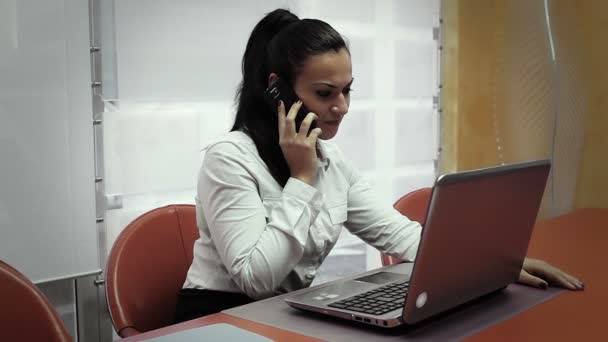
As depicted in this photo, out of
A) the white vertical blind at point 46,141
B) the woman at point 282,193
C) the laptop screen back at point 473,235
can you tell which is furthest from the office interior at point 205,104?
Result: the laptop screen back at point 473,235

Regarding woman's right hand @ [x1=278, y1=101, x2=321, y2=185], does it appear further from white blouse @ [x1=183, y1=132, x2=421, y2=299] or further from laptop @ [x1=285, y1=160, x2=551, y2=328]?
laptop @ [x1=285, y1=160, x2=551, y2=328]

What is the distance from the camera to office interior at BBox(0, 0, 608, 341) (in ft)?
6.56

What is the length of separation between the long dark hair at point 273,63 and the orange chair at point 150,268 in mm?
305

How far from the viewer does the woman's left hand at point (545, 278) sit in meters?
1.26

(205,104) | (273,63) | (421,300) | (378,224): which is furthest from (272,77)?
(205,104)

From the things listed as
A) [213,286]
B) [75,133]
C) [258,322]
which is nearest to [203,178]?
[213,286]

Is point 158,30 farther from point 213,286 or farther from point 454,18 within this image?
point 454,18

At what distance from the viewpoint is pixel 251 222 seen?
1315 millimetres

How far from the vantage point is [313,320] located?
41.6 inches

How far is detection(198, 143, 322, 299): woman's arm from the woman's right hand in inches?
1.4

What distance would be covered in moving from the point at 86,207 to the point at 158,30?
Result: 0.70 meters

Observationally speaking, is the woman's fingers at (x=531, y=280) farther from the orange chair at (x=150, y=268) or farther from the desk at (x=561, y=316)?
the orange chair at (x=150, y=268)

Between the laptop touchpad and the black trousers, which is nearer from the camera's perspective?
the laptop touchpad

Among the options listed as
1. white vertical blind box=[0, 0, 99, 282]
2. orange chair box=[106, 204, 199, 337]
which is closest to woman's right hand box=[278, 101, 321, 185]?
orange chair box=[106, 204, 199, 337]
